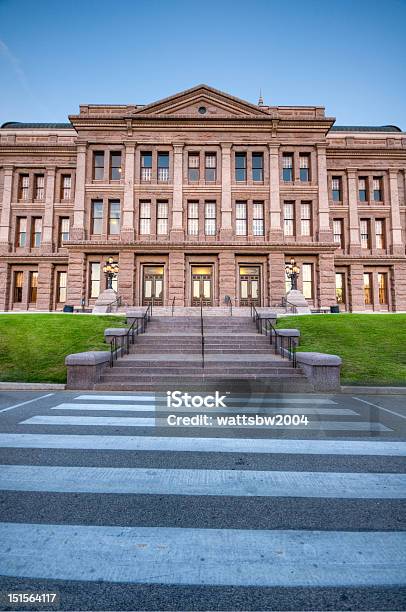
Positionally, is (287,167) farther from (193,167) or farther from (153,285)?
(153,285)

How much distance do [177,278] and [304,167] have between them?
50.5 feet

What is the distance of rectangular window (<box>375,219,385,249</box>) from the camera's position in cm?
3456

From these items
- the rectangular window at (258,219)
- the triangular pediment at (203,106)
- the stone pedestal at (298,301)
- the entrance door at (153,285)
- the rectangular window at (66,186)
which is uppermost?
the triangular pediment at (203,106)

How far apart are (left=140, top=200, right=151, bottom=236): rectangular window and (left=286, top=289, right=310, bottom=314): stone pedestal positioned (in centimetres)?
1309

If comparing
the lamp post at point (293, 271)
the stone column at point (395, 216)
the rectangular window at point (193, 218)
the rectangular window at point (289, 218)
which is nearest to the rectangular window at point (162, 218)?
the rectangular window at point (193, 218)

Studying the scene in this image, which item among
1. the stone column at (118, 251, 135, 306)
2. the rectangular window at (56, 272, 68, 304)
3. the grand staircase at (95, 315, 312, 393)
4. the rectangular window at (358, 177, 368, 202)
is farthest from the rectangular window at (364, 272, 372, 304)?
the rectangular window at (56, 272, 68, 304)

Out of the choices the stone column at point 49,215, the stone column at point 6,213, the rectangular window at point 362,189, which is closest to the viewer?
the stone column at point 49,215

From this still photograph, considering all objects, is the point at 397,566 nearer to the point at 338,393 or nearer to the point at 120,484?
the point at 120,484

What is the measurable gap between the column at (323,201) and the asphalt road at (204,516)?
2575 centimetres

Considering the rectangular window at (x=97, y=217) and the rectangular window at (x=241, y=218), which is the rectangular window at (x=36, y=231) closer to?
the rectangular window at (x=97, y=217)

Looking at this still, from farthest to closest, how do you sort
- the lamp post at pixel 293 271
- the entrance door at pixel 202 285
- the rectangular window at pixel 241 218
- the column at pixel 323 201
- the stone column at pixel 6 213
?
the stone column at pixel 6 213
the rectangular window at pixel 241 218
the column at pixel 323 201
the entrance door at pixel 202 285
the lamp post at pixel 293 271

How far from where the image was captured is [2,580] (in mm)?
2246

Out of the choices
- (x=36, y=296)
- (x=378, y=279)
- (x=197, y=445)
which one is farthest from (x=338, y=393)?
(x=36, y=296)

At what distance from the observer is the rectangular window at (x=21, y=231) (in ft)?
112
